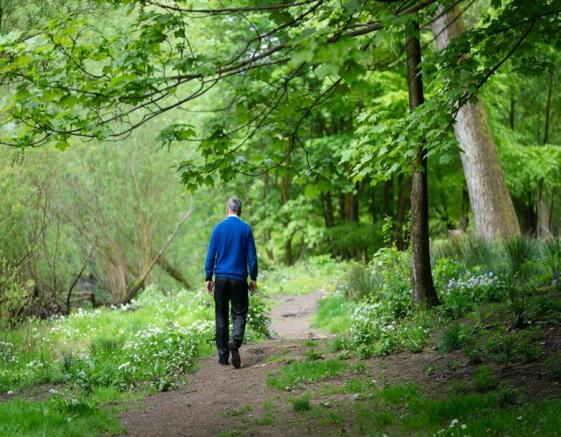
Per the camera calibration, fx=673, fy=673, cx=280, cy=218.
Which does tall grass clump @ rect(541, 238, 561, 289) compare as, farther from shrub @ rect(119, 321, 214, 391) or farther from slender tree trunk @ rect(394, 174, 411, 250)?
slender tree trunk @ rect(394, 174, 411, 250)

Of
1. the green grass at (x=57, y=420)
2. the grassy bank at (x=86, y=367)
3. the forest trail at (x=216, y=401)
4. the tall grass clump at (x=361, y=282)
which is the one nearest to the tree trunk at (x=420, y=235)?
the forest trail at (x=216, y=401)

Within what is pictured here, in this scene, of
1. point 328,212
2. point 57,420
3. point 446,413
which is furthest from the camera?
point 328,212

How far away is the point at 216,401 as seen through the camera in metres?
7.18

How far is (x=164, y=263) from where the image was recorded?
22406mm

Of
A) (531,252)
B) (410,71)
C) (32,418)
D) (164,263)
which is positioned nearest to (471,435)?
(32,418)

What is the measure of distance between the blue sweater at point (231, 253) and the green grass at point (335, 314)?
250 cm

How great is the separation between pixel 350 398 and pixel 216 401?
1.49 meters

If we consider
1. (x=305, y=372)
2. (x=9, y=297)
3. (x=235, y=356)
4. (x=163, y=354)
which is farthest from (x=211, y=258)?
(x=9, y=297)

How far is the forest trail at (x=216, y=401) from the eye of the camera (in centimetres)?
619

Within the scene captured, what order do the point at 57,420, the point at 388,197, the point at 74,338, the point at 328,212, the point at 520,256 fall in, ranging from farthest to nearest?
the point at 328,212
the point at 388,197
the point at 74,338
the point at 520,256
the point at 57,420

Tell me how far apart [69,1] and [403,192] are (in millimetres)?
16772

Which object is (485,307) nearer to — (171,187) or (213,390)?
(213,390)

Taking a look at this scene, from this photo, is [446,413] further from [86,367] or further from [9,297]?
[9,297]

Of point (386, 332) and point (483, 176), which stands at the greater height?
point (483, 176)
